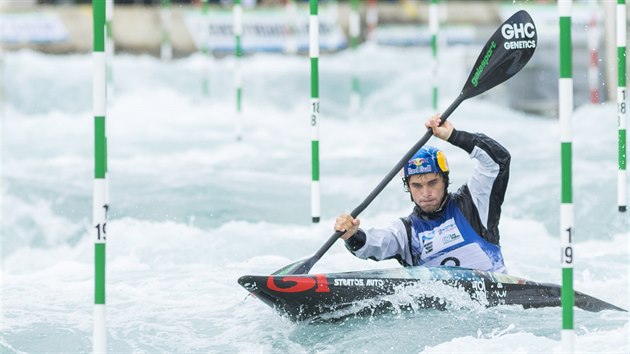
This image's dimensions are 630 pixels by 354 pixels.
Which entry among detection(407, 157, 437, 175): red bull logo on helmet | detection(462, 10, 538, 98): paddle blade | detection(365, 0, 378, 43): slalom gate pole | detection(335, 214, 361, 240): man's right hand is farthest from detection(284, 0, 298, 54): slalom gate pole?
detection(335, 214, 361, 240): man's right hand

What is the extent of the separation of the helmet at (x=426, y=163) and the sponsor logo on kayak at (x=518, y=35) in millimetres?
643

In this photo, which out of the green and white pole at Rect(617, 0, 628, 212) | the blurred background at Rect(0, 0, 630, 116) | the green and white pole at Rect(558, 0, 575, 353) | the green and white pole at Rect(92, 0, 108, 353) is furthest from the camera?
the blurred background at Rect(0, 0, 630, 116)

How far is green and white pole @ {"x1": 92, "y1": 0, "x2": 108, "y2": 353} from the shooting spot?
3.80m

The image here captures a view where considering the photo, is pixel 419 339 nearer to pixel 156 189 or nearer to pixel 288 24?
pixel 156 189

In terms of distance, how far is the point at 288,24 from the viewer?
1955 centimetres

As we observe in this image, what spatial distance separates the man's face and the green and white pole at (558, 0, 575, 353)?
1.66 metres

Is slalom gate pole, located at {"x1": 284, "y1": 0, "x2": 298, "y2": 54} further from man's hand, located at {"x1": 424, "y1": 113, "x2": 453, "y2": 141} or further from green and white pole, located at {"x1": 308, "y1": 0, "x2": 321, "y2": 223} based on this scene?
man's hand, located at {"x1": 424, "y1": 113, "x2": 453, "y2": 141}

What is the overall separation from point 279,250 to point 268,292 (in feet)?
8.06

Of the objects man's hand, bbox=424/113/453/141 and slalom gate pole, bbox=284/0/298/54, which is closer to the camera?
man's hand, bbox=424/113/453/141

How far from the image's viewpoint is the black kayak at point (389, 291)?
192 inches

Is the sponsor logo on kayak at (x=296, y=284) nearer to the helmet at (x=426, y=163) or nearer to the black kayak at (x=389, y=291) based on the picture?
the black kayak at (x=389, y=291)

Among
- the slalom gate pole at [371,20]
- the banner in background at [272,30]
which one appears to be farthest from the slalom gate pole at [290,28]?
the slalom gate pole at [371,20]

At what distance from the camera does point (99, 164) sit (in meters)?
3.81

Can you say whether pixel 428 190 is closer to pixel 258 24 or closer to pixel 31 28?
pixel 258 24
